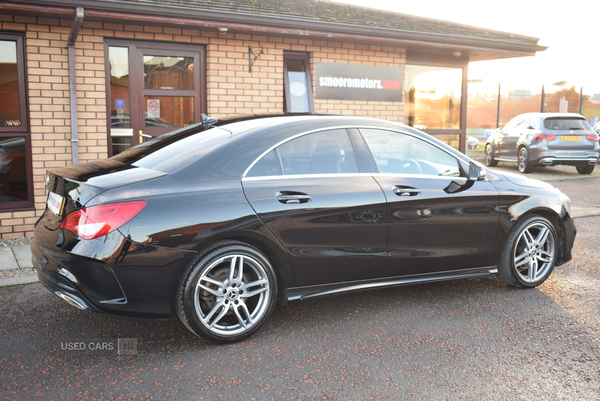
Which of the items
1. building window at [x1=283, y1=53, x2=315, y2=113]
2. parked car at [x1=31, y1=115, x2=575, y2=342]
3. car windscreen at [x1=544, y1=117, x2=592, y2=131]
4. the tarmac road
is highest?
building window at [x1=283, y1=53, x2=315, y2=113]

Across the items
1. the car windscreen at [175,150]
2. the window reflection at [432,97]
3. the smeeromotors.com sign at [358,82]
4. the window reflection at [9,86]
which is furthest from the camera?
the window reflection at [432,97]

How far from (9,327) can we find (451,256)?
11.2 ft

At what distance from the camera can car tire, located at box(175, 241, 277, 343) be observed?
3.44 m

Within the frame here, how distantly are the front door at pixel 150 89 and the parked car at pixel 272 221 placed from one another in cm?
350

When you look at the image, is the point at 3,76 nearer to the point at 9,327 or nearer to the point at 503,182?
the point at 9,327

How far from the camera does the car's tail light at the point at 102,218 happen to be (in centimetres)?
322

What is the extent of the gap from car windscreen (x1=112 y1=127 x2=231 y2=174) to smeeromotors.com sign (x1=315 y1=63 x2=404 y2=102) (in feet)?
16.3

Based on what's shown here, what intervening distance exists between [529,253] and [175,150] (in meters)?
3.20

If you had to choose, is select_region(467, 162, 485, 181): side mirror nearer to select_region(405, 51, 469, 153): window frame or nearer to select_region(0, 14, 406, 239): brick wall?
select_region(0, 14, 406, 239): brick wall

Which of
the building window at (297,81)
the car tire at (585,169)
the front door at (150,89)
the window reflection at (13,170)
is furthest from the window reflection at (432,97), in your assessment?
the car tire at (585,169)

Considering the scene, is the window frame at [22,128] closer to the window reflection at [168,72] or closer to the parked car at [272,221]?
the window reflection at [168,72]

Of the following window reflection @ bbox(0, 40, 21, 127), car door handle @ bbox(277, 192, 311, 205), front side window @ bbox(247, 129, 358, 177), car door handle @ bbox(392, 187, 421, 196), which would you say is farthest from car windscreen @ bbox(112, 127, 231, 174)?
window reflection @ bbox(0, 40, 21, 127)

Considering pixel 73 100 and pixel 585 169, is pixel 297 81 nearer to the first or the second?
pixel 73 100

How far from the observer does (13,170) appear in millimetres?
6914
